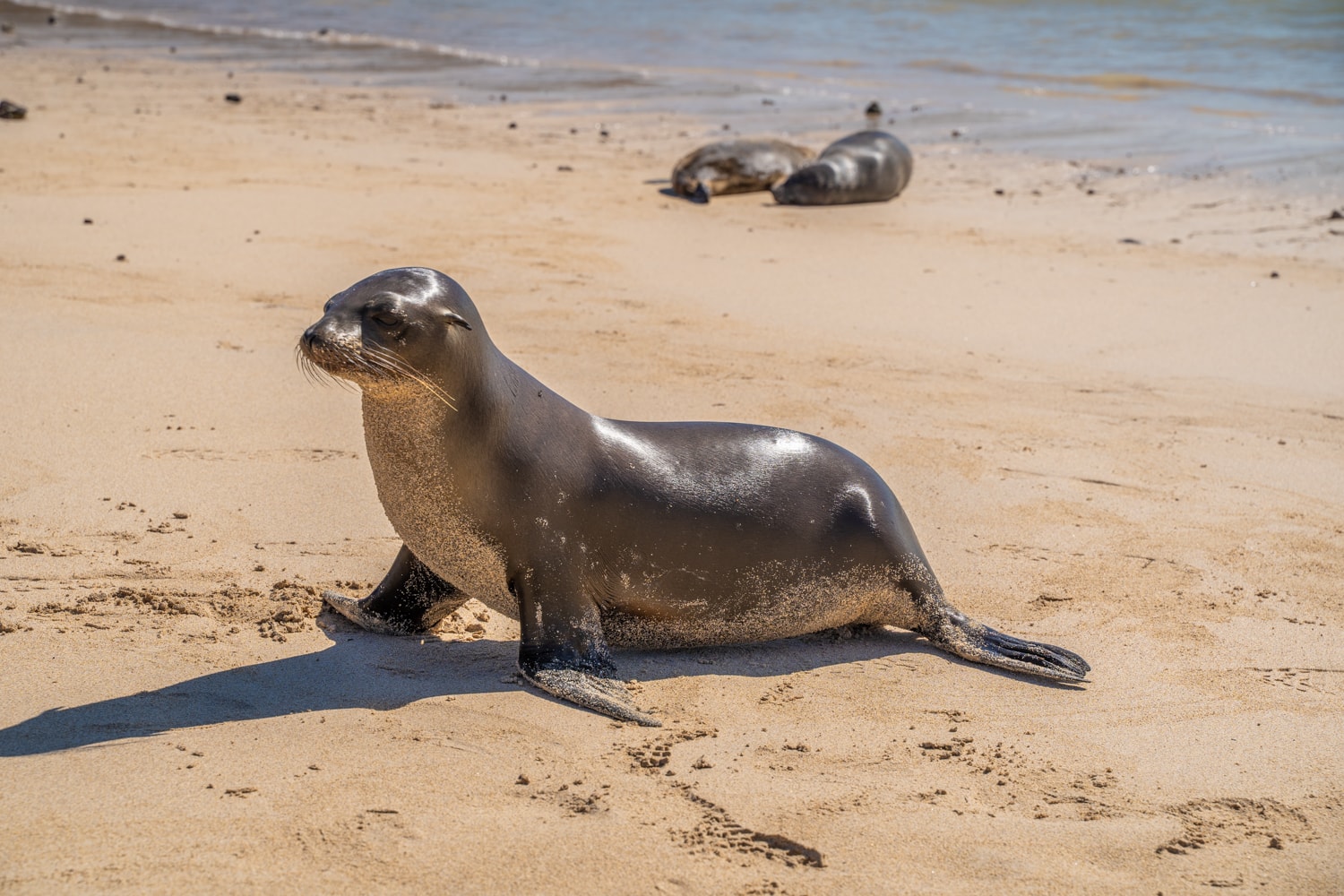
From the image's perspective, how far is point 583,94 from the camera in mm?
17797

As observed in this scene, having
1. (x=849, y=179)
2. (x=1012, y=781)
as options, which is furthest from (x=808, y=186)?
(x=1012, y=781)

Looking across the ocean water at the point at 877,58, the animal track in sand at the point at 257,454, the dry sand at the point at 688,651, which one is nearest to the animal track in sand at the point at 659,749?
the dry sand at the point at 688,651

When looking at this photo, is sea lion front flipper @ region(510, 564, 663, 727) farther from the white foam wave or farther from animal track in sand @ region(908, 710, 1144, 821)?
the white foam wave

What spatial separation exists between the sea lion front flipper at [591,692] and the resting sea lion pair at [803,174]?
26.9 ft

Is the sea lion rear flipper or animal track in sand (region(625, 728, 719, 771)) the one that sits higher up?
the sea lion rear flipper

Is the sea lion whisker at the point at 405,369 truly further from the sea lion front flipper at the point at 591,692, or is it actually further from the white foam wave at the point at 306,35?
the white foam wave at the point at 306,35

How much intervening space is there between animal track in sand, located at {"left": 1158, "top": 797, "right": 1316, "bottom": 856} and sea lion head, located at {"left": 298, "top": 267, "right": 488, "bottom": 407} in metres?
2.09

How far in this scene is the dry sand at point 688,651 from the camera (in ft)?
9.91

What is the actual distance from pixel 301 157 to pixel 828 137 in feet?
20.4

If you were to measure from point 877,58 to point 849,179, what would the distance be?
11.8 metres

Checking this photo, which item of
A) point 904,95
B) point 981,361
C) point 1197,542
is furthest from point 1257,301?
point 904,95

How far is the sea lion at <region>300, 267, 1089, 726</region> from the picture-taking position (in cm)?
359

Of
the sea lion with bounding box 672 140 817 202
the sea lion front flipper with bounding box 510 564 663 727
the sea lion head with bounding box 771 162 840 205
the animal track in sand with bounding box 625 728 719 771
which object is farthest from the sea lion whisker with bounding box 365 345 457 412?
the sea lion head with bounding box 771 162 840 205

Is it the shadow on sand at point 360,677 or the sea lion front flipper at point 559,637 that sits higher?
the sea lion front flipper at point 559,637
